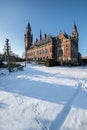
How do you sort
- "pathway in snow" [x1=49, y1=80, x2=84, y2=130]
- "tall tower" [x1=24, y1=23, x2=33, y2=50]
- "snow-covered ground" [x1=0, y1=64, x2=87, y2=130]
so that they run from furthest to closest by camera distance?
"tall tower" [x1=24, y1=23, x2=33, y2=50], "snow-covered ground" [x1=0, y1=64, x2=87, y2=130], "pathway in snow" [x1=49, y1=80, x2=84, y2=130]

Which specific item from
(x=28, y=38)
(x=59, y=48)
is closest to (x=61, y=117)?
(x=59, y=48)

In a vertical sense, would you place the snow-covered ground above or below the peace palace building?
below

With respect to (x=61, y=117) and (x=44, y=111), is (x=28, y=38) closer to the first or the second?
(x=44, y=111)

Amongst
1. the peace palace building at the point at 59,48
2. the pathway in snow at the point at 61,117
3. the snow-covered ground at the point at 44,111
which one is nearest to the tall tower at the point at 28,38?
the peace palace building at the point at 59,48

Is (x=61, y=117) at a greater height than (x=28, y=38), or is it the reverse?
(x=28, y=38)

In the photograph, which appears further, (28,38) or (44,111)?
(28,38)

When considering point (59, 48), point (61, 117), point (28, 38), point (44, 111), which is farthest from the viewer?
point (28, 38)

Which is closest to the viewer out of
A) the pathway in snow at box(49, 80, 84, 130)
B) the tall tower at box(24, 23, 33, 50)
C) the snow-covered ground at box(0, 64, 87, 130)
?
the pathway in snow at box(49, 80, 84, 130)

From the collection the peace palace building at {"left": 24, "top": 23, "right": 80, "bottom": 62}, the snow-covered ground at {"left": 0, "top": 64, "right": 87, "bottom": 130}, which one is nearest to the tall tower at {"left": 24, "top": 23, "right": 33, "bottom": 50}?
the peace palace building at {"left": 24, "top": 23, "right": 80, "bottom": 62}

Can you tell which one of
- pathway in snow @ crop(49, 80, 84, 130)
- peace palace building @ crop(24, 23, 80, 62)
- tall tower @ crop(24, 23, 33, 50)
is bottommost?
pathway in snow @ crop(49, 80, 84, 130)

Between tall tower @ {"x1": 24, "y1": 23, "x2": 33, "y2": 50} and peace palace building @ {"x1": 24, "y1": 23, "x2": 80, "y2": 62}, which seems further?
tall tower @ {"x1": 24, "y1": 23, "x2": 33, "y2": 50}

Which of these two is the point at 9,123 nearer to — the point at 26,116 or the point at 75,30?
the point at 26,116

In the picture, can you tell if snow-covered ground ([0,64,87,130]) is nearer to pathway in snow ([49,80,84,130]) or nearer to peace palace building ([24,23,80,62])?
pathway in snow ([49,80,84,130])

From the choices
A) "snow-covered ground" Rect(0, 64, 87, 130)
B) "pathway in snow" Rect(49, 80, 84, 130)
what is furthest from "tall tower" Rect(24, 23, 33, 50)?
"pathway in snow" Rect(49, 80, 84, 130)
